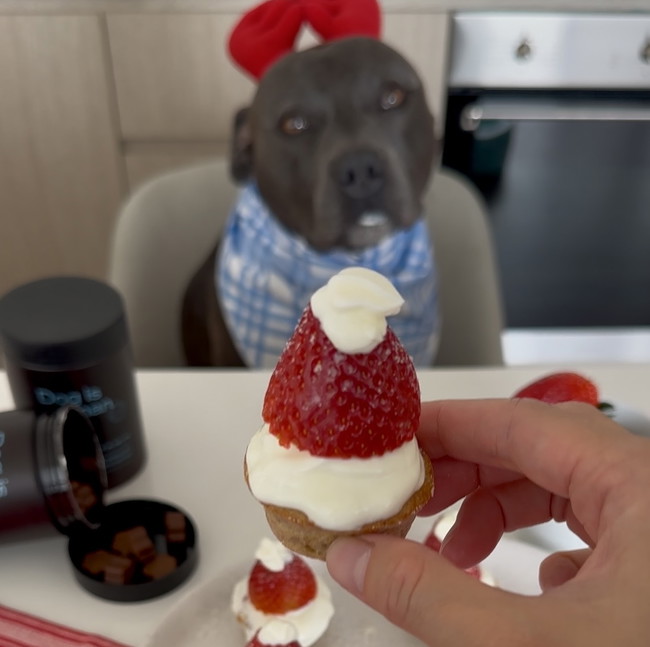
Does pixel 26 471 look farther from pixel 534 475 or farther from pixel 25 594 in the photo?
pixel 534 475

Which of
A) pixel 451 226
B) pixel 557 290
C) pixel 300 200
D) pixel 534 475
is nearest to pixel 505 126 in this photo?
pixel 557 290

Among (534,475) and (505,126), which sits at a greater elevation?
(534,475)

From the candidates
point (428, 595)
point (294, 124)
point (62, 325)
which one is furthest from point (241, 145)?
point (428, 595)

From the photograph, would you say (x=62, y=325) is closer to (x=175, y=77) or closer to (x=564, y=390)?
(x=564, y=390)

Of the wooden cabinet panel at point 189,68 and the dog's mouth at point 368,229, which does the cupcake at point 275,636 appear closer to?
the dog's mouth at point 368,229

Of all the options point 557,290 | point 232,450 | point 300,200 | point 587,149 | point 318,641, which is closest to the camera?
point 318,641

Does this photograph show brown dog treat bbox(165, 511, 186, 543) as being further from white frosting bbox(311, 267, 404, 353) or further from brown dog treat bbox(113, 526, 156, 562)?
white frosting bbox(311, 267, 404, 353)
